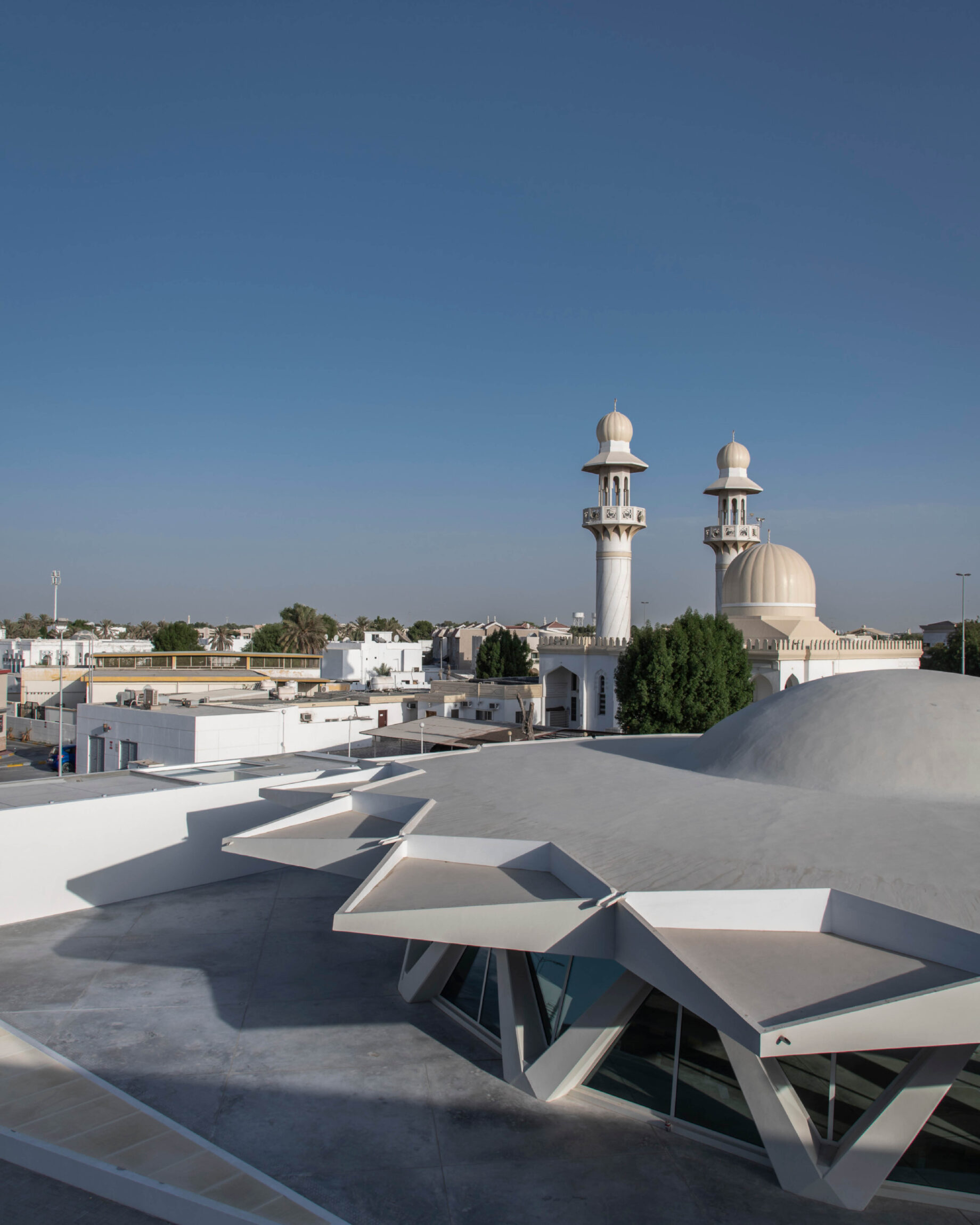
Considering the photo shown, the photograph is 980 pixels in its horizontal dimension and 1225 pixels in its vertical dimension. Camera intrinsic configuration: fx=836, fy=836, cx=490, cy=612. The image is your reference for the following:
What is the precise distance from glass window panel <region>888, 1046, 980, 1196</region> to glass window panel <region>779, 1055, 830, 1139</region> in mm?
897

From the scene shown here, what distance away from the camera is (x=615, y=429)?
168 feet

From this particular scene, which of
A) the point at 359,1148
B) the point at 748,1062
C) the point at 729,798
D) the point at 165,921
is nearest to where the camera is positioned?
the point at 748,1062

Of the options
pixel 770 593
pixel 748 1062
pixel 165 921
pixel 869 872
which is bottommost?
pixel 165 921

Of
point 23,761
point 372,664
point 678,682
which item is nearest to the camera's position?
point 678,682

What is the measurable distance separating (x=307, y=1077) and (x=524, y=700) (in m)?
38.0

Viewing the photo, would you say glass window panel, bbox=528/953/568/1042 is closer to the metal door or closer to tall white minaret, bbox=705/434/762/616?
the metal door

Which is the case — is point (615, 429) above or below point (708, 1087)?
above

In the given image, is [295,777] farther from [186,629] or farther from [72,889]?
[186,629]

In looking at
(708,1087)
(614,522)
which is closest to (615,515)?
(614,522)

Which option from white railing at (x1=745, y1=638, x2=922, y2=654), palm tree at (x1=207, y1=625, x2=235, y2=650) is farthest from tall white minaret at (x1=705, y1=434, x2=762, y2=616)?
palm tree at (x1=207, y1=625, x2=235, y2=650)

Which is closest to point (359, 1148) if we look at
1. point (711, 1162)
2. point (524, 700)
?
point (711, 1162)

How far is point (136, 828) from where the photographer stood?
1961 centimetres

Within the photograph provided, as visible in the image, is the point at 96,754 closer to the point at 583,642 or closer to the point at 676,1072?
the point at 583,642

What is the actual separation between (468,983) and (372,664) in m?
60.8
